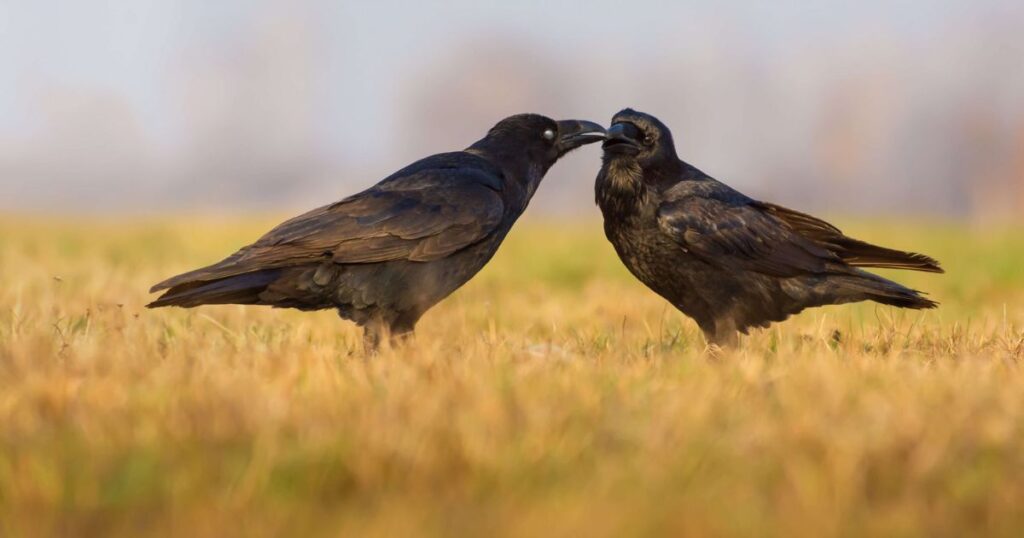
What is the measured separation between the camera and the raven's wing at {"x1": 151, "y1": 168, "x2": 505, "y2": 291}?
561cm

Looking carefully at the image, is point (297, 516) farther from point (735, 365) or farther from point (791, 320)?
point (791, 320)

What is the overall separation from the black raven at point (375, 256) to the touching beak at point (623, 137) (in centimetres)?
74

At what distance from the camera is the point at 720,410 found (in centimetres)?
Answer: 366

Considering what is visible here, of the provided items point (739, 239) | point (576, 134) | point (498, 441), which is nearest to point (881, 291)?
point (739, 239)

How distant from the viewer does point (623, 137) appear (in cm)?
634

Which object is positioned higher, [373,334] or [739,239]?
[739,239]

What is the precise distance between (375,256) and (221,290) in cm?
74

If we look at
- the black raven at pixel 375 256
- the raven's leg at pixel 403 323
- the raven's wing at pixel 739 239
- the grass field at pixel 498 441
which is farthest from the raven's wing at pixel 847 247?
the raven's leg at pixel 403 323

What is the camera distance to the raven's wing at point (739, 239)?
6039 mm

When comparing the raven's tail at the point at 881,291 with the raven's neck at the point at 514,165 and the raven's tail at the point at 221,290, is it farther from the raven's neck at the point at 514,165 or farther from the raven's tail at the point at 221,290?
the raven's tail at the point at 221,290

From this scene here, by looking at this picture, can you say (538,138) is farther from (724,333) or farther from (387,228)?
(724,333)

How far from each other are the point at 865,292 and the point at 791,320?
1675 mm

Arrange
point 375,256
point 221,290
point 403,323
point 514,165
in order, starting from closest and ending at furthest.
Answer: point 221,290 < point 375,256 < point 403,323 < point 514,165

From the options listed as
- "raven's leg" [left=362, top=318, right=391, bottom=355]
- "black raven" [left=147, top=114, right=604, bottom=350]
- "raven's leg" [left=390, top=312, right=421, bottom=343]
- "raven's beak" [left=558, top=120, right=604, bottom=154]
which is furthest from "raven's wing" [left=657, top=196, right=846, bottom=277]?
"raven's leg" [left=362, top=318, right=391, bottom=355]
